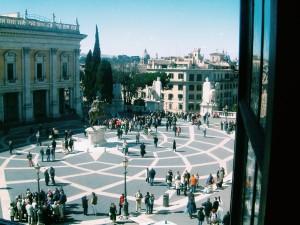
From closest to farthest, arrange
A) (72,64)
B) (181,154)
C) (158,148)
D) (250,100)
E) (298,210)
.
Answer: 1. (298,210)
2. (250,100)
3. (181,154)
4. (158,148)
5. (72,64)

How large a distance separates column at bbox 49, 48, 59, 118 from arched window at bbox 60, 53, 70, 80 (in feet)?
4.59

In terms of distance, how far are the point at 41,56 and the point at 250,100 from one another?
1868 inches

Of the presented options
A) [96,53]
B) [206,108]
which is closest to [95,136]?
[206,108]

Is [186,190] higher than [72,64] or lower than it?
lower

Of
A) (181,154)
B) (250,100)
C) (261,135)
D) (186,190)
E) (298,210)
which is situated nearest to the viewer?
(298,210)

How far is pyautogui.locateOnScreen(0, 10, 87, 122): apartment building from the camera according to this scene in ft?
145

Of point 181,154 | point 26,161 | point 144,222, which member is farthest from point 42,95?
point 144,222

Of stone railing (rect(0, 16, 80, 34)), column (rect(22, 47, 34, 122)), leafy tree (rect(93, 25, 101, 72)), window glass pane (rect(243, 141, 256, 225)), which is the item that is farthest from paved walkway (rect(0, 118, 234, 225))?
leafy tree (rect(93, 25, 101, 72))

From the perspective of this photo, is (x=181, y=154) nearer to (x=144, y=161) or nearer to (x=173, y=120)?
(x=144, y=161)

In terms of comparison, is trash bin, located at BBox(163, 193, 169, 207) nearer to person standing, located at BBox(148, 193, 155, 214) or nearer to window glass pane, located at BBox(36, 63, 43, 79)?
person standing, located at BBox(148, 193, 155, 214)

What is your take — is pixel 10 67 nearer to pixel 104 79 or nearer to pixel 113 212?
pixel 104 79

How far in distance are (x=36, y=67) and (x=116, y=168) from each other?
26053 mm

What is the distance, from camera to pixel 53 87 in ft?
164

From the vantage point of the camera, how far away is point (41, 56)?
4838cm
